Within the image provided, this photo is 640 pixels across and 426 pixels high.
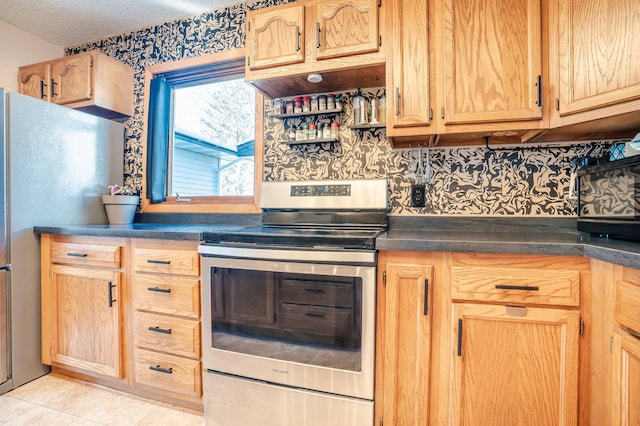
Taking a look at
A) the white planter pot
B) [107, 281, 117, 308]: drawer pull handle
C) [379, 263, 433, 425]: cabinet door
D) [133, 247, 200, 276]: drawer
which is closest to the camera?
[379, 263, 433, 425]: cabinet door

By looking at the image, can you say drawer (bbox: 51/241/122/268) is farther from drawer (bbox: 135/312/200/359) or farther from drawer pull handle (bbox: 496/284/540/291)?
drawer pull handle (bbox: 496/284/540/291)

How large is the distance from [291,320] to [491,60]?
1.45m

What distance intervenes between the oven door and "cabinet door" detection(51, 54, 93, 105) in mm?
1811

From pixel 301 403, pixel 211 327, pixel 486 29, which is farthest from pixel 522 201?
pixel 211 327

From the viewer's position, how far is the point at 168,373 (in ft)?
5.50

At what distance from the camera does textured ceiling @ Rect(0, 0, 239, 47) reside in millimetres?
2238

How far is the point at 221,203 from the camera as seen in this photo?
233cm

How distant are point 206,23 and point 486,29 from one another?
1.86m

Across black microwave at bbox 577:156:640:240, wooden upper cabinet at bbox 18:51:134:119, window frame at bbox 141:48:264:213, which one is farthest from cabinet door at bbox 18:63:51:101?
black microwave at bbox 577:156:640:240

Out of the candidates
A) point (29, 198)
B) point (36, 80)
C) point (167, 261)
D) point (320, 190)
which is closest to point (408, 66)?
point (320, 190)

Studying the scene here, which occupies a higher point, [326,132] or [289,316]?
[326,132]

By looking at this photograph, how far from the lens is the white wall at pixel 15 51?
2.46 m

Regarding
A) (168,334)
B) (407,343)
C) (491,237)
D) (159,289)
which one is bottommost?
(168,334)

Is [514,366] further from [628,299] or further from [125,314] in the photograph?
[125,314]
